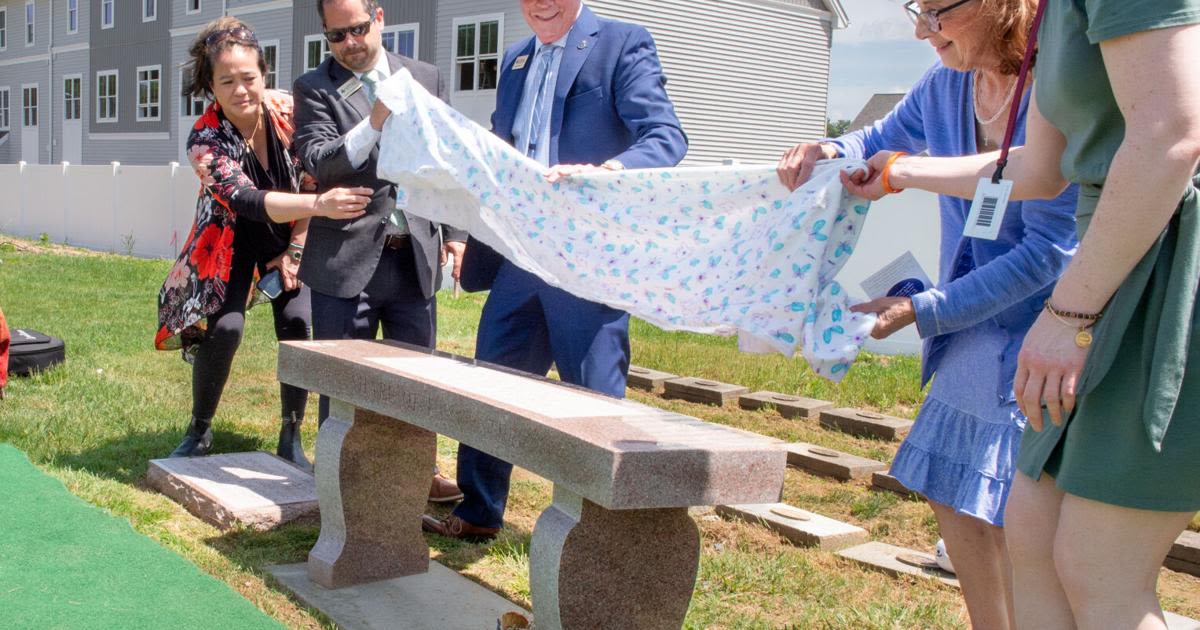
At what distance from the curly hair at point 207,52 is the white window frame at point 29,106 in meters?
39.6

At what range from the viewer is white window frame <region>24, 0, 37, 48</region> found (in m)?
41.1

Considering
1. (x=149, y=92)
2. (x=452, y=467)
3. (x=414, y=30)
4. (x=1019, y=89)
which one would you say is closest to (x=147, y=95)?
(x=149, y=92)

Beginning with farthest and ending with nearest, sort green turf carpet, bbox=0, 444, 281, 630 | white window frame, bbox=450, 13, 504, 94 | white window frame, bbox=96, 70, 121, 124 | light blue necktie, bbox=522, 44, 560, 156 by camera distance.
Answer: white window frame, bbox=96, 70, 121, 124
white window frame, bbox=450, 13, 504, 94
light blue necktie, bbox=522, 44, 560, 156
green turf carpet, bbox=0, 444, 281, 630

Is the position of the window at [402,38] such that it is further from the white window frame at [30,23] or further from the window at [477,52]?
the white window frame at [30,23]

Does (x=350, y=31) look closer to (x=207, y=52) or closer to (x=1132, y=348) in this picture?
(x=207, y=52)

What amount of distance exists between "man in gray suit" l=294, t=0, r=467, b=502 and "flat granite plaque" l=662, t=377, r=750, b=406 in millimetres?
3287

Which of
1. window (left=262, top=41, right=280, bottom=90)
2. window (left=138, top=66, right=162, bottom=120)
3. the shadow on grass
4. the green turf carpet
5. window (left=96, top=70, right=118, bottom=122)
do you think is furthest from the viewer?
window (left=96, top=70, right=118, bottom=122)

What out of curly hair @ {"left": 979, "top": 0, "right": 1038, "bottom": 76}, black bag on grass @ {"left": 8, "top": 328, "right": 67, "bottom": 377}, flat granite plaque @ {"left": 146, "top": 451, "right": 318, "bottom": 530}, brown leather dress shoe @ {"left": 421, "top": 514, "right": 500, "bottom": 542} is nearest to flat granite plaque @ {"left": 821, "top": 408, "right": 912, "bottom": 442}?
brown leather dress shoe @ {"left": 421, "top": 514, "right": 500, "bottom": 542}

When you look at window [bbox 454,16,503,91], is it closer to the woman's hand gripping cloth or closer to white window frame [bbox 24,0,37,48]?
the woman's hand gripping cloth

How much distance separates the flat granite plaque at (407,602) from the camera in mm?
3934

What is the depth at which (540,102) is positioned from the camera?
4.43m

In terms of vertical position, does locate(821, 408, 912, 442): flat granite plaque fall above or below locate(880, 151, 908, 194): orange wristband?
below

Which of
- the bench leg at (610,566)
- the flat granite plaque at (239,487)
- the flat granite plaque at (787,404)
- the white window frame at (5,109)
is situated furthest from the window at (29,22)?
the bench leg at (610,566)

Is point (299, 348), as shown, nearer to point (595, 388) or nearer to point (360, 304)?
point (360, 304)
